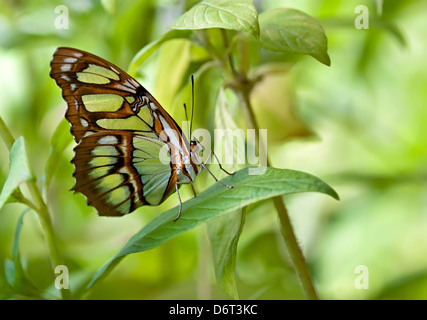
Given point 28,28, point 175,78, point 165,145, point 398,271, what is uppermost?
point 28,28

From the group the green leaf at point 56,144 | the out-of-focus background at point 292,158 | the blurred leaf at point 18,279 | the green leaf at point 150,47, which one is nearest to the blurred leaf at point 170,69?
the out-of-focus background at point 292,158

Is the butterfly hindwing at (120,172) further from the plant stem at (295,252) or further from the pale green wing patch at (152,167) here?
the plant stem at (295,252)

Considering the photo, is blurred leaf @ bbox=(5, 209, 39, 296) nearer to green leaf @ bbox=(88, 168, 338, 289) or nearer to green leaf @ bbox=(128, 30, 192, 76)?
green leaf @ bbox=(88, 168, 338, 289)

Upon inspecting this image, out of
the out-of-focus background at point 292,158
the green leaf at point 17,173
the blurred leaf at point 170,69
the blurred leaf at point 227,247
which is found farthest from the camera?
the out-of-focus background at point 292,158

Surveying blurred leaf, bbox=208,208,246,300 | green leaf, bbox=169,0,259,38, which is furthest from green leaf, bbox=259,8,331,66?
blurred leaf, bbox=208,208,246,300

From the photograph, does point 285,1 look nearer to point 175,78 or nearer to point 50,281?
point 175,78

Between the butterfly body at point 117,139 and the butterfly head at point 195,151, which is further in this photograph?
the butterfly head at point 195,151

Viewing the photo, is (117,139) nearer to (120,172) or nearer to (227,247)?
(120,172)
